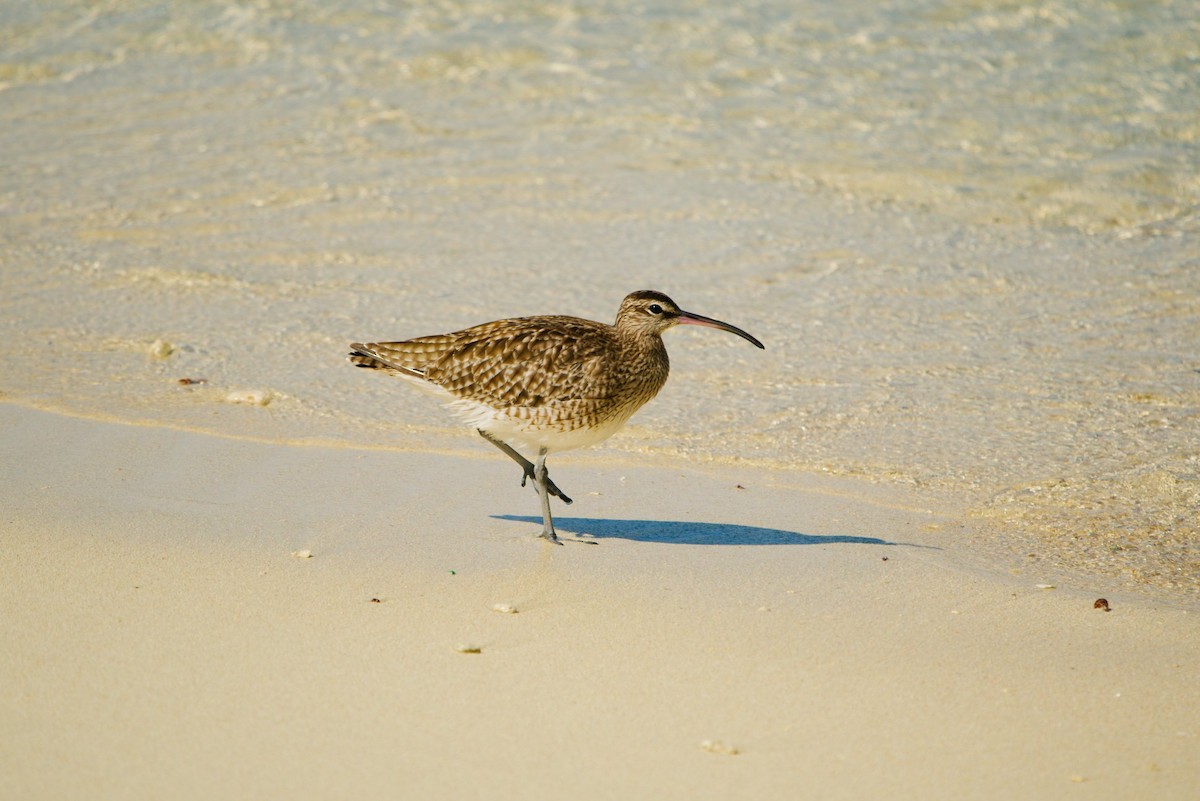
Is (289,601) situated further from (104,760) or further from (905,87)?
(905,87)

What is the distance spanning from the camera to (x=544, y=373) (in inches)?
244

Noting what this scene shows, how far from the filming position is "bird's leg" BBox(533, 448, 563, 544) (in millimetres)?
5965

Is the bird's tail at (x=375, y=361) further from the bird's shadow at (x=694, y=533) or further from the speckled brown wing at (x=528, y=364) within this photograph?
the bird's shadow at (x=694, y=533)

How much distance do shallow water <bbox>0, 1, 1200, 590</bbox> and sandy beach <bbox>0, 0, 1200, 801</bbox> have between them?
0.05 meters

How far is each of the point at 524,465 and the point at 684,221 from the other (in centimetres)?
462

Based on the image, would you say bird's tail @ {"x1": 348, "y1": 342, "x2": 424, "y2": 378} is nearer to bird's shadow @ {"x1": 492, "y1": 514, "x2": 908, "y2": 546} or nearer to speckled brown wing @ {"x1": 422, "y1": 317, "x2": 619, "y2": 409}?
speckled brown wing @ {"x1": 422, "y1": 317, "x2": 619, "y2": 409}

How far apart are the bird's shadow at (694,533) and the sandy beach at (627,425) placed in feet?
0.08

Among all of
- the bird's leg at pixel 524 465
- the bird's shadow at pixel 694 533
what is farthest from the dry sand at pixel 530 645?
the bird's leg at pixel 524 465

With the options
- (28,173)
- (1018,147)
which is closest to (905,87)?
(1018,147)

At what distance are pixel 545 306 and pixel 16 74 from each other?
7.69m

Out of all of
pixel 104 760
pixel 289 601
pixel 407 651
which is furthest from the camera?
pixel 289 601

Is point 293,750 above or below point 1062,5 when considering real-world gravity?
below

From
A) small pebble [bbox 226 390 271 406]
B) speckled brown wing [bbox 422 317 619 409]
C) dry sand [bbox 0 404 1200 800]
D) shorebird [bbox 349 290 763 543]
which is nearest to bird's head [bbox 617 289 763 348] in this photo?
shorebird [bbox 349 290 763 543]

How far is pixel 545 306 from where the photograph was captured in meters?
9.05
